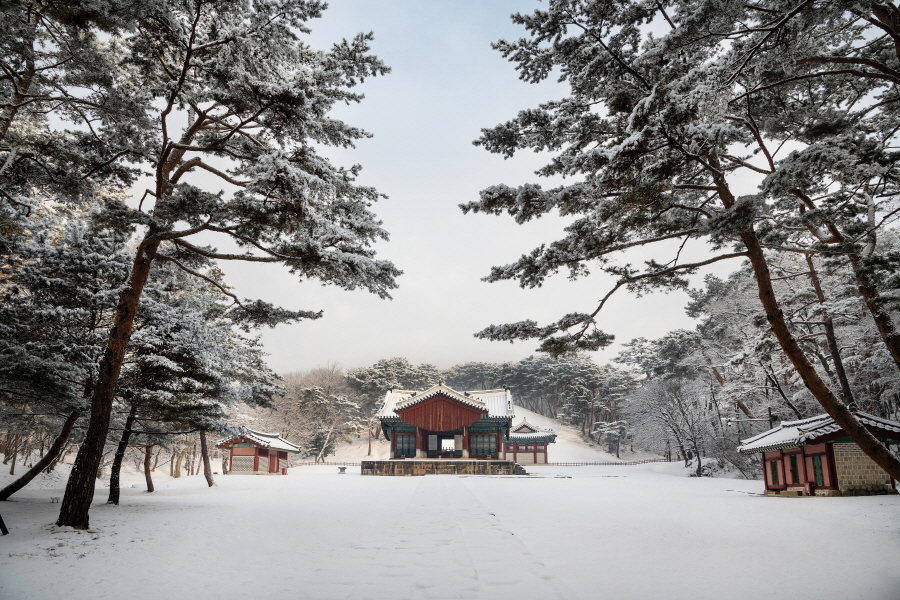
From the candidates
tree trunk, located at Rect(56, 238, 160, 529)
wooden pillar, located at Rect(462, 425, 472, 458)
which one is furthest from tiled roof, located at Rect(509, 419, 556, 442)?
tree trunk, located at Rect(56, 238, 160, 529)

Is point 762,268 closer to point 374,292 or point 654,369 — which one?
point 374,292

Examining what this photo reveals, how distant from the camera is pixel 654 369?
28.8m

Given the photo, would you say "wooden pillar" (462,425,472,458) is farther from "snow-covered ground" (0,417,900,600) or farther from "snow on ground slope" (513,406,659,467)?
"snow on ground slope" (513,406,659,467)

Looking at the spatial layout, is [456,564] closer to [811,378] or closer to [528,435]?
[811,378]

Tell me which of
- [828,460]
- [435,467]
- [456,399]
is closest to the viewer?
[828,460]

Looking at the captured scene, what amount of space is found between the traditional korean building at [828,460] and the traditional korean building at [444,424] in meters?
16.1

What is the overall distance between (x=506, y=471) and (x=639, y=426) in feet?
45.5

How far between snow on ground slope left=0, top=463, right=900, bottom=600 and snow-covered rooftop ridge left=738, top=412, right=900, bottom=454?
238 centimetres

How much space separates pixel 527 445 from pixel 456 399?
60.8ft

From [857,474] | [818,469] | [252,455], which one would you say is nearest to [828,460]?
[818,469]

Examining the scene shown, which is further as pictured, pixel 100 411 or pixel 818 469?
pixel 818 469

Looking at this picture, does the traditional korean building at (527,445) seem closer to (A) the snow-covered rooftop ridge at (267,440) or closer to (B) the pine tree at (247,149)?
(A) the snow-covered rooftop ridge at (267,440)

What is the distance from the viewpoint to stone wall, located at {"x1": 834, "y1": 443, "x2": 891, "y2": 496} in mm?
11594

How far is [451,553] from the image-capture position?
18.0 feet
